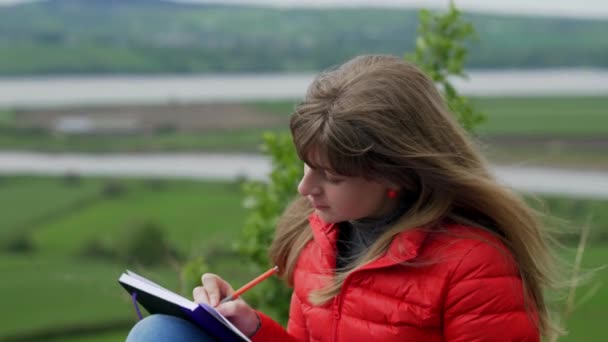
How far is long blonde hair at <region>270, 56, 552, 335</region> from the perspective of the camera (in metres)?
2.13

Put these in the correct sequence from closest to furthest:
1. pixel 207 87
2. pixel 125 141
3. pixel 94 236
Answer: pixel 94 236 < pixel 125 141 < pixel 207 87

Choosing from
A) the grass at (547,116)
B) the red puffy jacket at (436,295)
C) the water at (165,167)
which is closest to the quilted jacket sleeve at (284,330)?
the red puffy jacket at (436,295)

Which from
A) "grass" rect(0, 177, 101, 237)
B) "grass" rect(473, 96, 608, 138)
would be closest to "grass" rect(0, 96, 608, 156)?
"grass" rect(473, 96, 608, 138)

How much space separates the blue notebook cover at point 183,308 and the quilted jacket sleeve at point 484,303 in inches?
18.8

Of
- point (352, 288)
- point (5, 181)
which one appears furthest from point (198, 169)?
point (352, 288)

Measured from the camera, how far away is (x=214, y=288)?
7.73 ft

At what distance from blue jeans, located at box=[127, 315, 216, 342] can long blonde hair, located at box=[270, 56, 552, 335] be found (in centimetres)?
30

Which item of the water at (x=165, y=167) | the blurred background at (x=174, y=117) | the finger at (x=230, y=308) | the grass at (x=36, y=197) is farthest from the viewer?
the water at (x=165, y=167)

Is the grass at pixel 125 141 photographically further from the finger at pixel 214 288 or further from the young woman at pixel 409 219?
the young woman at pixel 409 219

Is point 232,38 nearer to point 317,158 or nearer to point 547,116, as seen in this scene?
point 547,116

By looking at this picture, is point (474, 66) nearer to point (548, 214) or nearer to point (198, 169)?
point (198, 169)

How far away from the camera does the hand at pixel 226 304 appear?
7.67 feet

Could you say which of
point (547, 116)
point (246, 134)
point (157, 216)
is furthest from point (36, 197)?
point (547, 116)

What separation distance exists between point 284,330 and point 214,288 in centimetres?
23
